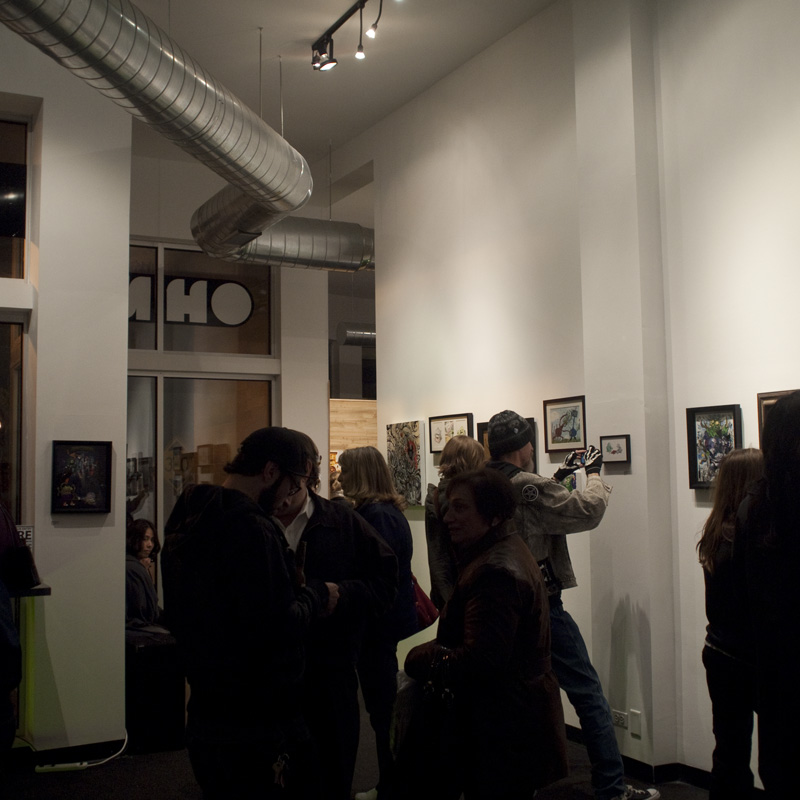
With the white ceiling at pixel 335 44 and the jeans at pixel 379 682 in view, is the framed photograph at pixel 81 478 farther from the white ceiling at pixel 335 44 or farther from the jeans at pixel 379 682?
the white ceiling at pixel 335 44

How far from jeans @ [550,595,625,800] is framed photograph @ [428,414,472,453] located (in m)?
1.97

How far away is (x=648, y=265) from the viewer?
4.27m

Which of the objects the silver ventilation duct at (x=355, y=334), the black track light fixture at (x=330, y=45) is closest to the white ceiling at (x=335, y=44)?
the black track light fixture at (x=330, y=45)

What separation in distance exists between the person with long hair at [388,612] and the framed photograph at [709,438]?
137 centimetres

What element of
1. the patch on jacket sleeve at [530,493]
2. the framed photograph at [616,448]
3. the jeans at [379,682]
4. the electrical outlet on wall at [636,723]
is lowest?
the electrical outlet on wall at [636,723]

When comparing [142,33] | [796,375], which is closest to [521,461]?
[796,375]

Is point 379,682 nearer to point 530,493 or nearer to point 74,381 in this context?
point 530,493

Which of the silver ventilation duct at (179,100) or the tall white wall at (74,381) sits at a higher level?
the silver ventilation duct at (179,100)

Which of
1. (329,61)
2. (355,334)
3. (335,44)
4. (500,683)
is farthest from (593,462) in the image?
(355,334)

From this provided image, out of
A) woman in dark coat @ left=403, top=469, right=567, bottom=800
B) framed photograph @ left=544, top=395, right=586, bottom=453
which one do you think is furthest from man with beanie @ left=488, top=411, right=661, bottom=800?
→ woman in dark coat @ left=403, top=469, right=567, bottom=800

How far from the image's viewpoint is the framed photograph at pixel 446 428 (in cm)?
571

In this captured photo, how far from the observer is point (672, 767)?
162 inches

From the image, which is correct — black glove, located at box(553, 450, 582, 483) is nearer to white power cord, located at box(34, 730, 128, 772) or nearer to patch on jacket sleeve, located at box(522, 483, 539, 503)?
patch on jacket sleeve, located at box(522, 483, 539, 503)

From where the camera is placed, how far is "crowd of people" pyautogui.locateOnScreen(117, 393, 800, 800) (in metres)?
1.69
